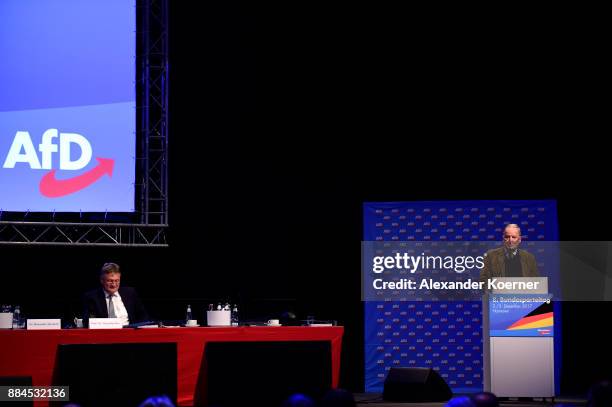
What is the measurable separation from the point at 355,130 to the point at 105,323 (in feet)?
12.4

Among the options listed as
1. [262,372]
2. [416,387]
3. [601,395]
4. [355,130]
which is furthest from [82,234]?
[601,395]

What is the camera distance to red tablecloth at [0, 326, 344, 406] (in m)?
6.57

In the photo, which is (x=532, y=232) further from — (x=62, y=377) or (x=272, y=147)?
(x=62, y=377)

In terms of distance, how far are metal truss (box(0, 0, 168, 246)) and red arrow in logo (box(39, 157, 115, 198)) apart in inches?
9.2

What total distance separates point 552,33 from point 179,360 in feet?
17.4

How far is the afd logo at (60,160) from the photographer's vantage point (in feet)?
27.1

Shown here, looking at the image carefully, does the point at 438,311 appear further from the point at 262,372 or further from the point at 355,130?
the point at 262,372

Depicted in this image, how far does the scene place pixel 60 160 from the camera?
832 centimetres

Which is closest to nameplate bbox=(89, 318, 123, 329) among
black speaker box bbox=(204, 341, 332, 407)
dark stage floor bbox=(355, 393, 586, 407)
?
black speaker box bbox=(204, 341, 332, 407)

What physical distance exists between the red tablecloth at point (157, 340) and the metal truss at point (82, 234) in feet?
5.61

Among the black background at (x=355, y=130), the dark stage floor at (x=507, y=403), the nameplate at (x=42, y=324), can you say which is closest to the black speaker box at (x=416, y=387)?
the dark stage floor at (x=507, y=403)

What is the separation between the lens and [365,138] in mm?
9555

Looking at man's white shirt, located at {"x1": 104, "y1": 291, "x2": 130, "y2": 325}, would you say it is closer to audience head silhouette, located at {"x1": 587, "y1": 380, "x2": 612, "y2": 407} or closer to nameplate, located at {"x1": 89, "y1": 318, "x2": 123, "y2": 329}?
nameplate, located at {"x1": 89, "y1": 318, "x2": 123, "y2": 329}

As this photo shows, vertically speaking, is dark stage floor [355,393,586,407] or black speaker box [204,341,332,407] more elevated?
black speaker box [204,341,332,407]
